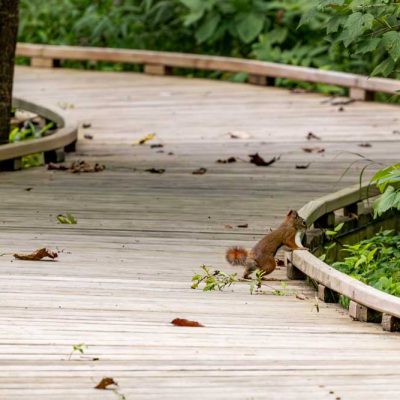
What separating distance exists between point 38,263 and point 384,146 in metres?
4.71

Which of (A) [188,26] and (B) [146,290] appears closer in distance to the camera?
(B) [146,290]

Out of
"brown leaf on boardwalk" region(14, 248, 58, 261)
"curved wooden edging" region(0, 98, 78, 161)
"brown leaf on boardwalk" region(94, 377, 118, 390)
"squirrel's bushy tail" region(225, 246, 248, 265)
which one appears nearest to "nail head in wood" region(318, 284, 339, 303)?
"squirrel's bushy tail" region(225, 246, 248, 265)

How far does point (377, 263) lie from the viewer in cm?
648

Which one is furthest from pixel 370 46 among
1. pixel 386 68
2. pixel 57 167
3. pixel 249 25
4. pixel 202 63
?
pixel 249 25

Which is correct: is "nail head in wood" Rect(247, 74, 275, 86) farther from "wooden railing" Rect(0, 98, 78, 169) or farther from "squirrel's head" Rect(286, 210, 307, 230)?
"squirrel's head" Rect(286, 210, 307, 230)

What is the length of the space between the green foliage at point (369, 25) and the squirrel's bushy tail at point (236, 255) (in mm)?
1116

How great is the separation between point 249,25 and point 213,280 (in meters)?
9.50

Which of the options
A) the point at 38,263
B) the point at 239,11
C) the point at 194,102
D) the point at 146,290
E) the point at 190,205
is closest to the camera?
the point at 146,290

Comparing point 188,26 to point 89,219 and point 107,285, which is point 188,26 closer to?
point 89,219

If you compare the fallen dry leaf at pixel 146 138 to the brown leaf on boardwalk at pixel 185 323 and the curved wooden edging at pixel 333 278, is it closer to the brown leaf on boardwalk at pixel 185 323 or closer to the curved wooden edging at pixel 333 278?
the curved wooden edging at pixel 333 278

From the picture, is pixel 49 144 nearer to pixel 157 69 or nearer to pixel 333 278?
pixel 333 278

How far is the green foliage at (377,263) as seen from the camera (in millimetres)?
5961

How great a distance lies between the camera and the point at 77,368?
4.01m

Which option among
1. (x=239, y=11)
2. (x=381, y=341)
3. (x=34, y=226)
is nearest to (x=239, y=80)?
(x=239, y=11)
